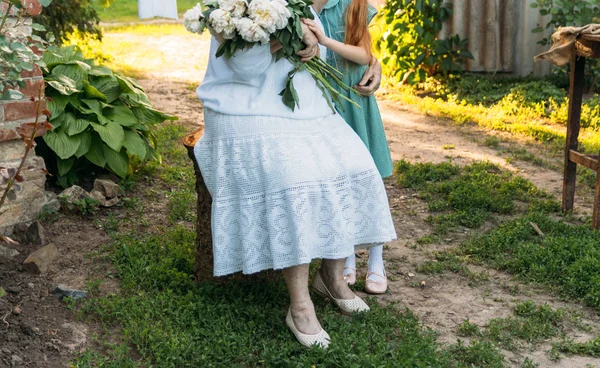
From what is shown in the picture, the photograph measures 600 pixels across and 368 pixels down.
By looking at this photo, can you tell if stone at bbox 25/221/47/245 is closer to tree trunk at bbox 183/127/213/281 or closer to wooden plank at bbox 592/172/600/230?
tree trunk at bbox 183/127/213/281

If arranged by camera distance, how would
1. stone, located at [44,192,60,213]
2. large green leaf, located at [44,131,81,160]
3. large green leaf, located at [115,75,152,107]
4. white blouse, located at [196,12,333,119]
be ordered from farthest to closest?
large green leaf, located at [115,75,152,107] → large green leaf, located at [44,131,81,160] → stone, located at [44,192,60,213] → white blouse, located at [196,12,333,119]

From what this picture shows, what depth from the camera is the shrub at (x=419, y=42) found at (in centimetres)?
859

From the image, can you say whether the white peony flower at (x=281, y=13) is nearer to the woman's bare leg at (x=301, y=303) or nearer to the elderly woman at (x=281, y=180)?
the elderly woman at (x=281, y=180)

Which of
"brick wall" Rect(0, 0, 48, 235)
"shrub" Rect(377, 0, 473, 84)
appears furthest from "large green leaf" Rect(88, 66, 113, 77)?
"shrub" Rect(377, 0, 473, 84)

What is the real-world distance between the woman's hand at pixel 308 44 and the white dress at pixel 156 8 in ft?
2.60

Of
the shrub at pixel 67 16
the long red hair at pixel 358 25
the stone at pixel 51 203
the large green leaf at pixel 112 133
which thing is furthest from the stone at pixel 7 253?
the shrub at pixel 67 16

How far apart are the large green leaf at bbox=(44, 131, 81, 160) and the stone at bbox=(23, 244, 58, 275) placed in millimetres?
760

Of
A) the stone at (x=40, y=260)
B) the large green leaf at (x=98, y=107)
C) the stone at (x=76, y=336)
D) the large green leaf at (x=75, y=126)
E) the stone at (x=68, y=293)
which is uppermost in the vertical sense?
the large green leaf at (x=98, y=107)

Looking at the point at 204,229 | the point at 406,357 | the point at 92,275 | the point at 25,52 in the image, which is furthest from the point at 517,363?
the point at 25,52

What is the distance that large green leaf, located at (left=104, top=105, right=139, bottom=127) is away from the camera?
516 cm

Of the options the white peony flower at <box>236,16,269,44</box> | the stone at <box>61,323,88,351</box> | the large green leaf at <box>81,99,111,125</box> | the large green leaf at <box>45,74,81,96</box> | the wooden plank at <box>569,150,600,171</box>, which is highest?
the white peony flower at <box>236,16,269,44</box>

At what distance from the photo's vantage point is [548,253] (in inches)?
173

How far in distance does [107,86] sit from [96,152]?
48 centimetres

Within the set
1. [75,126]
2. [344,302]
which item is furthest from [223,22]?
[75,126]
